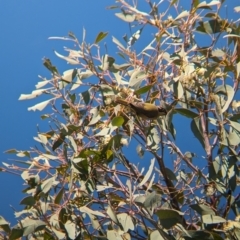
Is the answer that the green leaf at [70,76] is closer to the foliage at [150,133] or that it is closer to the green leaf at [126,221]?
the foliage at [150,133]

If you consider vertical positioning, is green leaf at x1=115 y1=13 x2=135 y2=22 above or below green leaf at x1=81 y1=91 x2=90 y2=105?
above

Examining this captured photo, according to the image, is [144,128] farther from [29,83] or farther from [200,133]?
[29,83]

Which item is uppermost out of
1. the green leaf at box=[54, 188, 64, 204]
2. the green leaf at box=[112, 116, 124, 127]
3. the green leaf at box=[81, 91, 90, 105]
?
the green leaf at box=[81, 91, 90, 105]

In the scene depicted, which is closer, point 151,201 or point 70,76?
point 151,201

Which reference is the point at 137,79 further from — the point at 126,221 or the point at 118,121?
the point at 126,221

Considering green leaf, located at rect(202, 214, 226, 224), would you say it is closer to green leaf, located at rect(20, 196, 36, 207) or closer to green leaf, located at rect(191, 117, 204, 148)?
green leaf, located at rect(191, 117, 204, 148)

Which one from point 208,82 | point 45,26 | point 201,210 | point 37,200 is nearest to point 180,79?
point 208,82

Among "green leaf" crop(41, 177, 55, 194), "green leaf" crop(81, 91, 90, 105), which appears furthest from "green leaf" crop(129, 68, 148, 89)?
"green leaf" crop(41, 177, 55, 194)

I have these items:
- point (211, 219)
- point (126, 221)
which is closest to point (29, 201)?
point (126, 221)
